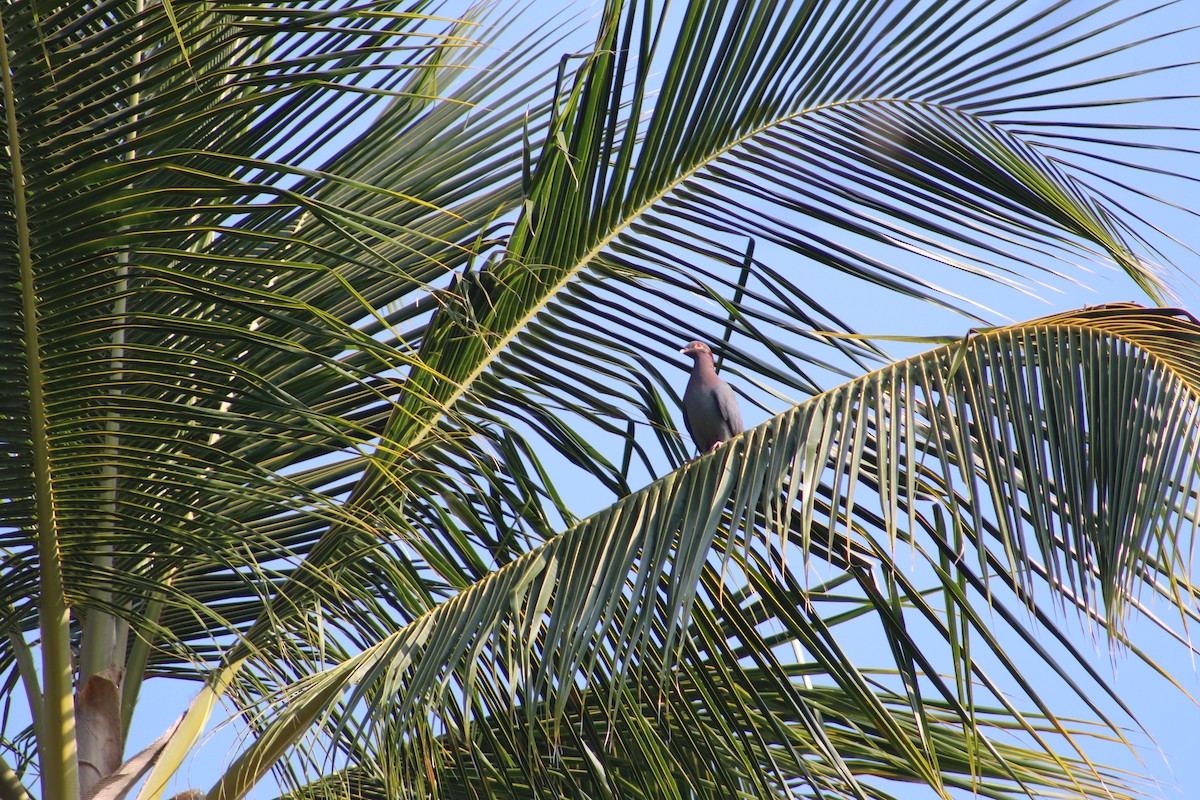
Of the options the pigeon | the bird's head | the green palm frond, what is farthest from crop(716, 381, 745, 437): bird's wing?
the green palm frond

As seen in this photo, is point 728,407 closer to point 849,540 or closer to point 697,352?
point 697,352

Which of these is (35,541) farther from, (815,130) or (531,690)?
(815,130)

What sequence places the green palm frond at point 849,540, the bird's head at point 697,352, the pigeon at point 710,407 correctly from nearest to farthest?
1. the green palm frond at point 849,540
2. the bird's head at point 697,352
3. the pigeon at point 710,407

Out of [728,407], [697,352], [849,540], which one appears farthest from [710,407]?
[849,540]

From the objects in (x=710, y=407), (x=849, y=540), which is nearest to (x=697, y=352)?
(x=710, y=407)

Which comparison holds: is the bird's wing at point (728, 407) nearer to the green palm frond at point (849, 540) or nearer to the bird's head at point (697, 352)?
the bird's head at point (697, 352)

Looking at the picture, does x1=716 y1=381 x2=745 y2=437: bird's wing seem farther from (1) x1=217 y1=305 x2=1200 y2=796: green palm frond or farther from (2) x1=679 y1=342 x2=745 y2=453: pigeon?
(1) x1=217 y1=305 x2=1200 y2=796: green palm frond

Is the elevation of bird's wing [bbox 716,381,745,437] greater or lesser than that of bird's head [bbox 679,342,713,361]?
lesser

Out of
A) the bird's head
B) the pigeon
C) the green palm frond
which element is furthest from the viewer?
the pigeon

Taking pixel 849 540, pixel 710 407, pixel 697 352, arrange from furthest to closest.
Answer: pixel 710 407 < pixel 697 352 < pixel 849 540

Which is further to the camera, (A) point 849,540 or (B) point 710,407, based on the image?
(B) point 710,407

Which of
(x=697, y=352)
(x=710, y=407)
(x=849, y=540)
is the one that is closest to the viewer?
(x=849, y=540)

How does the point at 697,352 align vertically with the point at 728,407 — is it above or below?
above

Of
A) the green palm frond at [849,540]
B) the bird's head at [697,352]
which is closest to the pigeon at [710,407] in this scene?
the bird's head at [697,352]
